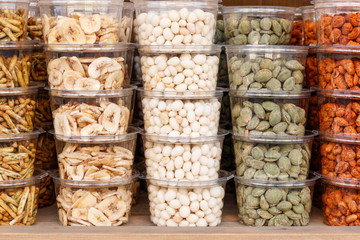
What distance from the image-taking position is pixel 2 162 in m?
1.62

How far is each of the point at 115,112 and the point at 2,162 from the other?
396 millimetres

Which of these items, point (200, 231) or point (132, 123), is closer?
point (200, 231)

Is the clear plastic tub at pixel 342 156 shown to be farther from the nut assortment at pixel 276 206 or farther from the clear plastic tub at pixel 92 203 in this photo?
the clear plastic tub at pixel 92 203

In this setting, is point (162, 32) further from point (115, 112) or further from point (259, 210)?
point (259, 210)

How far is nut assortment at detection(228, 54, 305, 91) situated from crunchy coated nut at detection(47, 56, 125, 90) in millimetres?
402

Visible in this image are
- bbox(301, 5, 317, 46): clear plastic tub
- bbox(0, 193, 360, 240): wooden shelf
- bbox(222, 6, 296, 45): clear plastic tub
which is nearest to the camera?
bbox(0, 193, 360, 240): wooden shelf

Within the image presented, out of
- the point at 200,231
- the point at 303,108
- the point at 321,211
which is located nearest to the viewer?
the point at 200,231

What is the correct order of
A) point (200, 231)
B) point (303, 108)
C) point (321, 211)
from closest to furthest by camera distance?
point (200, 231), point (303, 108), point (321, 211)

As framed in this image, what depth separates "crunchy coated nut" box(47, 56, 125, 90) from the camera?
158 cm

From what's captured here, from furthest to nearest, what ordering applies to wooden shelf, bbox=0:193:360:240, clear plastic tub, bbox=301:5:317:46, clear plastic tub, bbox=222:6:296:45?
clear plastic tub, bbox=301:5:317:46 < clear plastic tub, bbox=222:6:296:45 < wooden shelf, bbox=0:193:360:240

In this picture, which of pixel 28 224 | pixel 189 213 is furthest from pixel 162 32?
pixel 28 224

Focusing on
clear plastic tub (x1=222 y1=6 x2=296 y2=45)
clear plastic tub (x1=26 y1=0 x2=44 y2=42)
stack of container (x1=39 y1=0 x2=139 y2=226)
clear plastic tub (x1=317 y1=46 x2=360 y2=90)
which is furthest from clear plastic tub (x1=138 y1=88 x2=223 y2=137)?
clear plastic tub (x1=26 y1=0 x2=44 y2=42)

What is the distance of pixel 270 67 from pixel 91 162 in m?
0.65

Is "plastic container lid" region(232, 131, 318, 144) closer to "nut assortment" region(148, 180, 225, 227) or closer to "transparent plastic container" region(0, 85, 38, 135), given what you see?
"nut assortment" region(148, 180, 225, 227)
